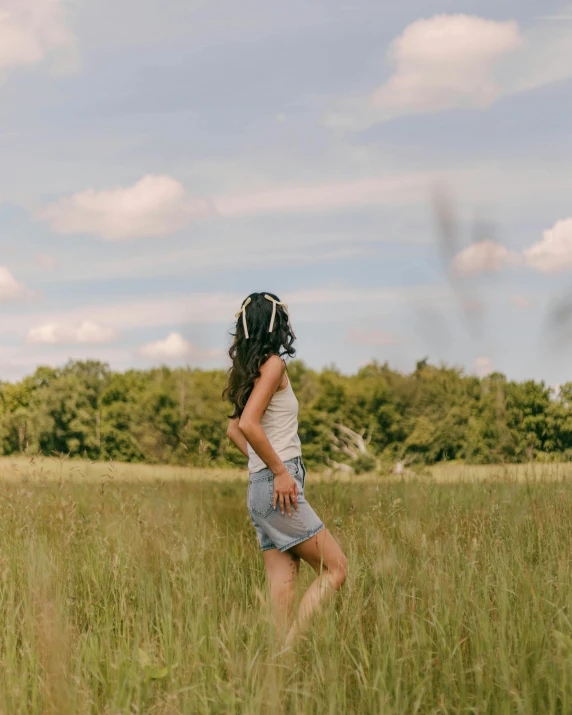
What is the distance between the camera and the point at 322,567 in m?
3.38

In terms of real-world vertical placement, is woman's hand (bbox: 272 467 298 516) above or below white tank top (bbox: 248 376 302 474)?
below

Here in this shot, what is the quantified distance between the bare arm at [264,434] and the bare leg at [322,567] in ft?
0.74

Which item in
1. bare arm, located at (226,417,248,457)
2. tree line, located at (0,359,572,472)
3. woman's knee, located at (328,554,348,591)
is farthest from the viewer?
tree line, located at (0,359,572,472)

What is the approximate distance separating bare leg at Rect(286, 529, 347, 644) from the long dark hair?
77cm

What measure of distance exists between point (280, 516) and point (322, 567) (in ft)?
1.02

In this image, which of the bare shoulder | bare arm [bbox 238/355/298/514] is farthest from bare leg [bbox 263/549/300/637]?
the bare shoulder

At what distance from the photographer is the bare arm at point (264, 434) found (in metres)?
3.37

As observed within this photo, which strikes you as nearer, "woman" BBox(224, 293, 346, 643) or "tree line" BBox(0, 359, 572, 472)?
"woman" BBox(224, 293, 346, 643)

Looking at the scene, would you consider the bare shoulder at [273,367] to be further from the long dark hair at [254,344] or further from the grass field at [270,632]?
the grass field at [270,632]

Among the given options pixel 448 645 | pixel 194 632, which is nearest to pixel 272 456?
pixel 194 632

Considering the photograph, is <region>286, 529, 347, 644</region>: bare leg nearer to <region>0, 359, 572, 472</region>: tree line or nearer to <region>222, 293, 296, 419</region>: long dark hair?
<region>222, 293, 296, 419</region>: long dark hair

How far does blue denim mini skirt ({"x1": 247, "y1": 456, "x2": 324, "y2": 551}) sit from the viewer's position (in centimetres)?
346

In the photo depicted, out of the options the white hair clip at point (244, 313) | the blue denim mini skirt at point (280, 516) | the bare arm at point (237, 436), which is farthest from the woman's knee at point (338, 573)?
the white hair clip at point (244, 313)

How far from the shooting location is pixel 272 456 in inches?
133
